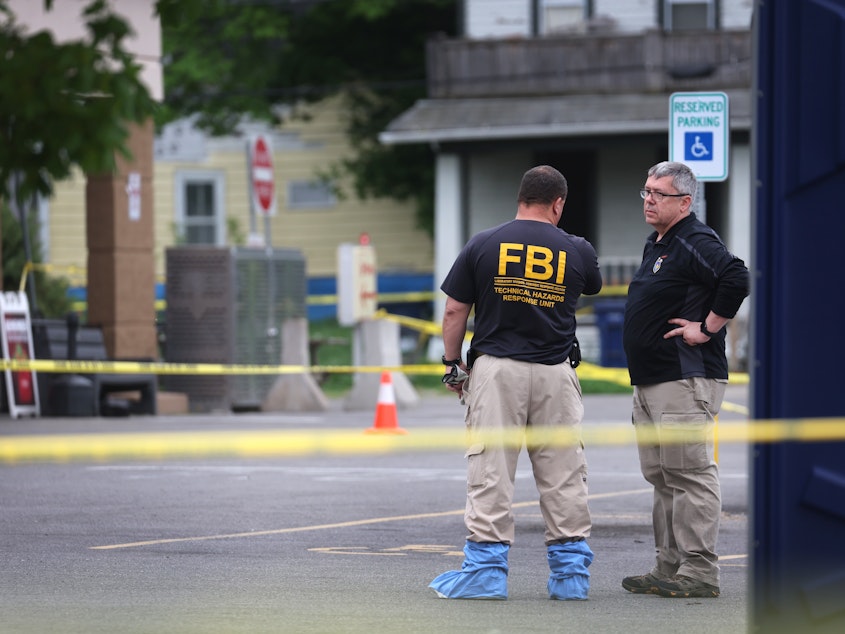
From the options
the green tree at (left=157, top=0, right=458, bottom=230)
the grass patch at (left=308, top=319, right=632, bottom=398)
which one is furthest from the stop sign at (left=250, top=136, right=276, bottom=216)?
the green tree at (left=157, top=0, right=458, bottom=230)

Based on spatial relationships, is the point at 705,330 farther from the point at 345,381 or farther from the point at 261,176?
the point at 345,381

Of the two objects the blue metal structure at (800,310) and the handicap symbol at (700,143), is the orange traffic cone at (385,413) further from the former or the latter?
the blue metal structure at (800,310)

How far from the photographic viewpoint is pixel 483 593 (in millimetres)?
7270

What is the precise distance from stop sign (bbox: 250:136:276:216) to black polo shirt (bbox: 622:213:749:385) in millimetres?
12309

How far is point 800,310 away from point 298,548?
4.49 m

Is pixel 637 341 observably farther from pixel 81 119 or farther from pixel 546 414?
pixel 81 119

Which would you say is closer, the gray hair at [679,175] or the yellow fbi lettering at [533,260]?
the yellow fbi lettering at [533,260]

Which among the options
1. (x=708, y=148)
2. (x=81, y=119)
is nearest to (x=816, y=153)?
(x=81, y=119)

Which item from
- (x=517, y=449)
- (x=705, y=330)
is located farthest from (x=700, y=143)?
(x=517, y=449)

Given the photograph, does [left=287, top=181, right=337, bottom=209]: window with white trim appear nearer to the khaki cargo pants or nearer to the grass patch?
the grass patch

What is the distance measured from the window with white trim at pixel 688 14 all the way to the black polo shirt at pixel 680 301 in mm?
21952

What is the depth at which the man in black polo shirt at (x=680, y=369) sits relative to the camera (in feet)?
24.6

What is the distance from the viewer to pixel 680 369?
7.57 metres

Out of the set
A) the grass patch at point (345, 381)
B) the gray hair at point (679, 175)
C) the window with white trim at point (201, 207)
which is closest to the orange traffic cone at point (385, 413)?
the grass patch at point (345, 381)
